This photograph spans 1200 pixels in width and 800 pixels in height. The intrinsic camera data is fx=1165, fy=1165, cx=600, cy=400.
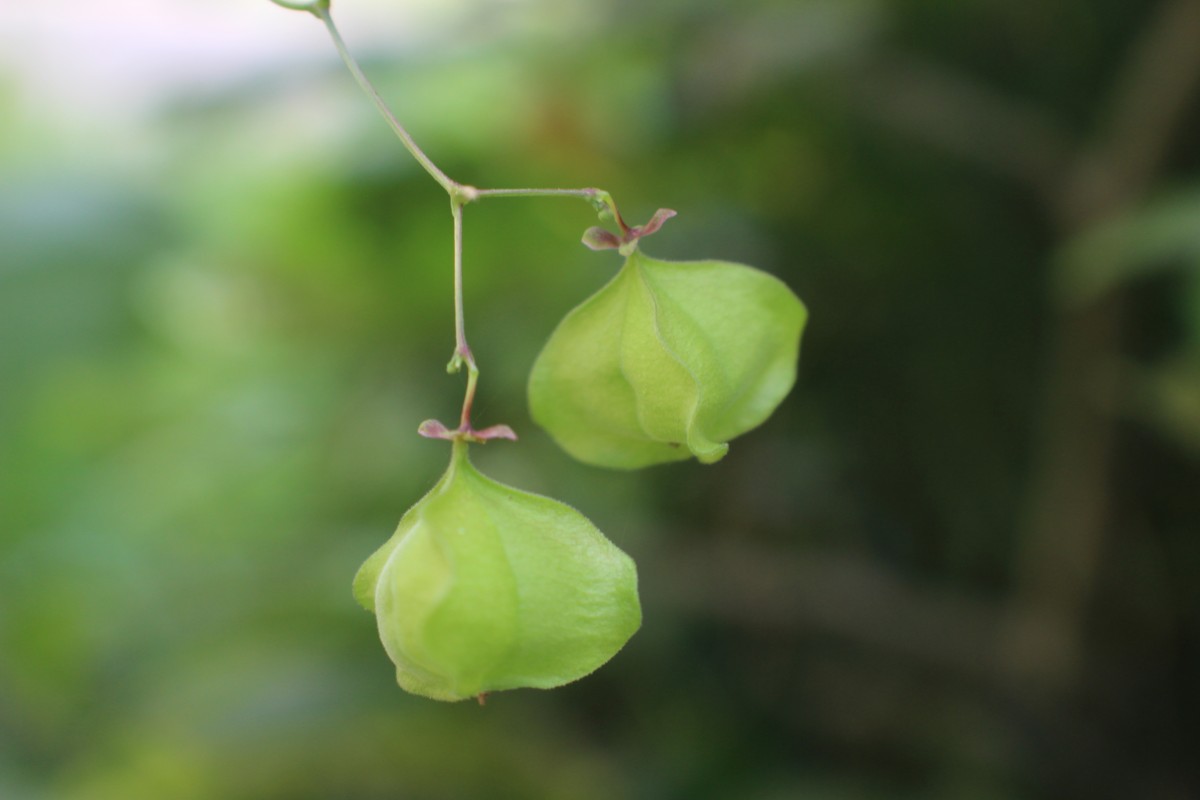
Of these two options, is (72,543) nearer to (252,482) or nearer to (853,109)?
(252,482)

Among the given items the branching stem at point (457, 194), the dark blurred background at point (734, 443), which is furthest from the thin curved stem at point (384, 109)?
the dark blurred background at point (734, 443)

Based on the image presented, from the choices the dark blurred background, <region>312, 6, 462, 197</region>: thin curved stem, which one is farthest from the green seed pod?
the dark blurred background

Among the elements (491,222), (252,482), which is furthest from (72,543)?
(491,222)

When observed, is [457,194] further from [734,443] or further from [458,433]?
[734,443]

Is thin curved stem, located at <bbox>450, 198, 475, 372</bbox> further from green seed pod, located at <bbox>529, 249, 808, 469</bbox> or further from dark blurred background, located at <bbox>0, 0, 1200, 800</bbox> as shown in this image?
dark blurred background, located at <bbox>0, 0, 1200, 800</bbox>

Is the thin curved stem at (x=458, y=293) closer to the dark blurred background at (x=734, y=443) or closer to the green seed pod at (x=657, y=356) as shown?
the green seed pod at (x=657, y=356)

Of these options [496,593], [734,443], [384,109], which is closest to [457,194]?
[384,109]
